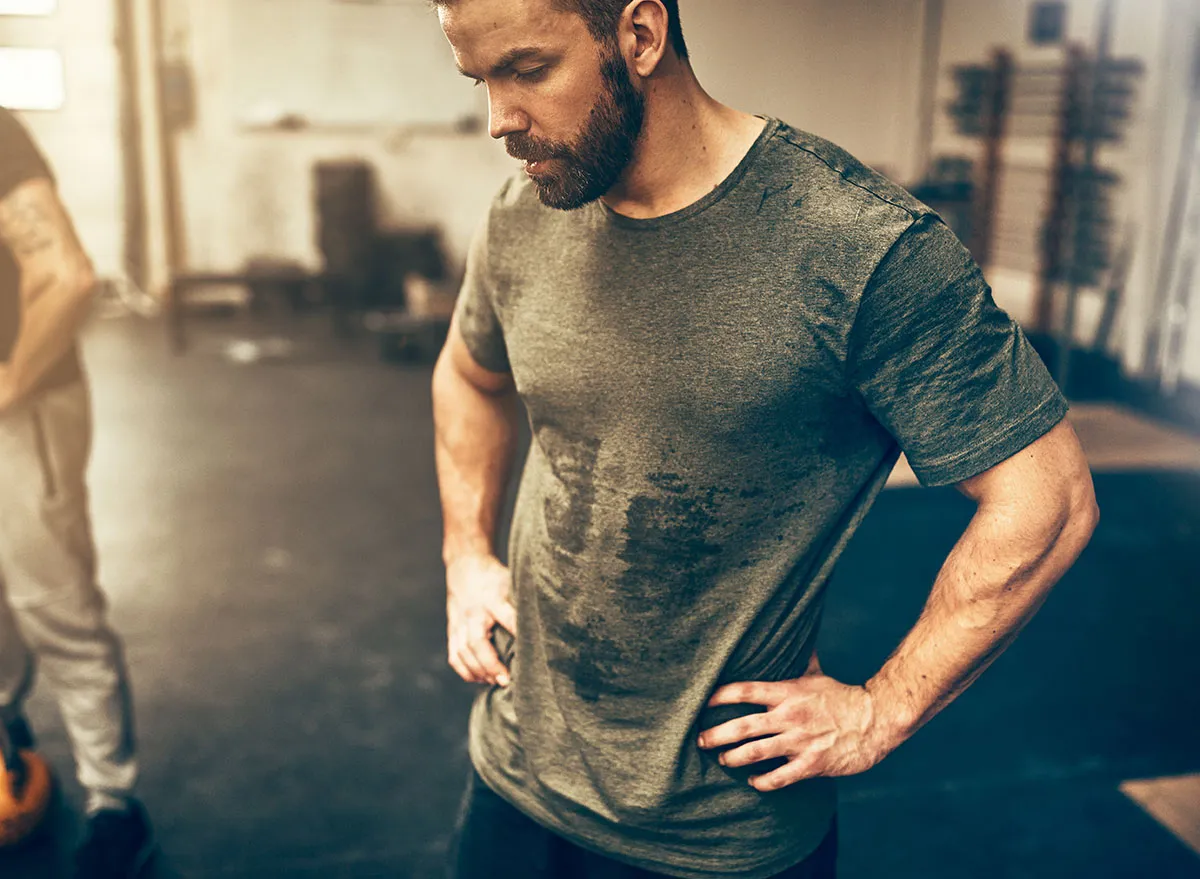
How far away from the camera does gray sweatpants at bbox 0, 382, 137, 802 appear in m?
1.91

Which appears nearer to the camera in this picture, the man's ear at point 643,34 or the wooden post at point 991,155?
A: the man's ear at point 643,34

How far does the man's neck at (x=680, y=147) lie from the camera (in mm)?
987

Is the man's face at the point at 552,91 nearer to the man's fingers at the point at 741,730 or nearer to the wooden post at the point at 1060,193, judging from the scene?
the man's fingers at the point at 741,730

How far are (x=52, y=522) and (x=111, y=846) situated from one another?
23.8 inches

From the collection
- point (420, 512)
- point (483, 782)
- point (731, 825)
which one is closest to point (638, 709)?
point (731, 825)

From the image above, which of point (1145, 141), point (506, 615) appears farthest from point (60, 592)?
point (1145, 141)

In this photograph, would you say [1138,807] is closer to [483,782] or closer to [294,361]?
[483,782]

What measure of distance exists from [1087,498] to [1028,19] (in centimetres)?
654

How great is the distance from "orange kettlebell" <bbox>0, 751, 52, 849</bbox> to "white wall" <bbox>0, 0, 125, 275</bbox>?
5.53 m

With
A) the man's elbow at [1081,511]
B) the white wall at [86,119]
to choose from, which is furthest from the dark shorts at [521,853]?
the white wall at [86,119]

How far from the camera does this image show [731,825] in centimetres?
106

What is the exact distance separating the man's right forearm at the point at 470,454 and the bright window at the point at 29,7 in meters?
6.85

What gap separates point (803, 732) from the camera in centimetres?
102

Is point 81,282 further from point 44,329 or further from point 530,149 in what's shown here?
point 530,149
